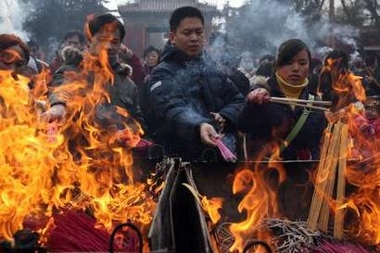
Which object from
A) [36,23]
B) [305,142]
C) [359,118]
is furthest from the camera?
[36,23]

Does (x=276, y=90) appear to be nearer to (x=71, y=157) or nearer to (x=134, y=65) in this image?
(x=71, y=157)

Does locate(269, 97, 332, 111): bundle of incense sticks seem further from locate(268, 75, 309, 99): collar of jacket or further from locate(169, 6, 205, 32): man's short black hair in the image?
locate(169, 6, 205, 32): man's short black hair

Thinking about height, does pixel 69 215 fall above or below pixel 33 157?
below

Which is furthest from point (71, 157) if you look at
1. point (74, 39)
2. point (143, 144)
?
point (74, 39)

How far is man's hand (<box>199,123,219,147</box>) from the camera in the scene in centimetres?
478

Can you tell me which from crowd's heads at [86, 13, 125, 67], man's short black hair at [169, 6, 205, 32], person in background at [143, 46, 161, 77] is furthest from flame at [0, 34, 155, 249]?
person in background at [143, 46, 161, 77]

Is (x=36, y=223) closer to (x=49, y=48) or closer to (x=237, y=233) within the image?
(x=237, y=233)

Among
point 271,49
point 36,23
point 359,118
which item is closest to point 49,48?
point 36,23

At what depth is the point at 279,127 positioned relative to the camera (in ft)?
17.0

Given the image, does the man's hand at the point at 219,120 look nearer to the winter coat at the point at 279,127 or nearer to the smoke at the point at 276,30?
the winter coat at the point at 279,127

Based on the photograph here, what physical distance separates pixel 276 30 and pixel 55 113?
15.9m

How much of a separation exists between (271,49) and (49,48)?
13.7m

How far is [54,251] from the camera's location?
3.81 metres

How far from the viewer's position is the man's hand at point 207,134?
4.78 metres
